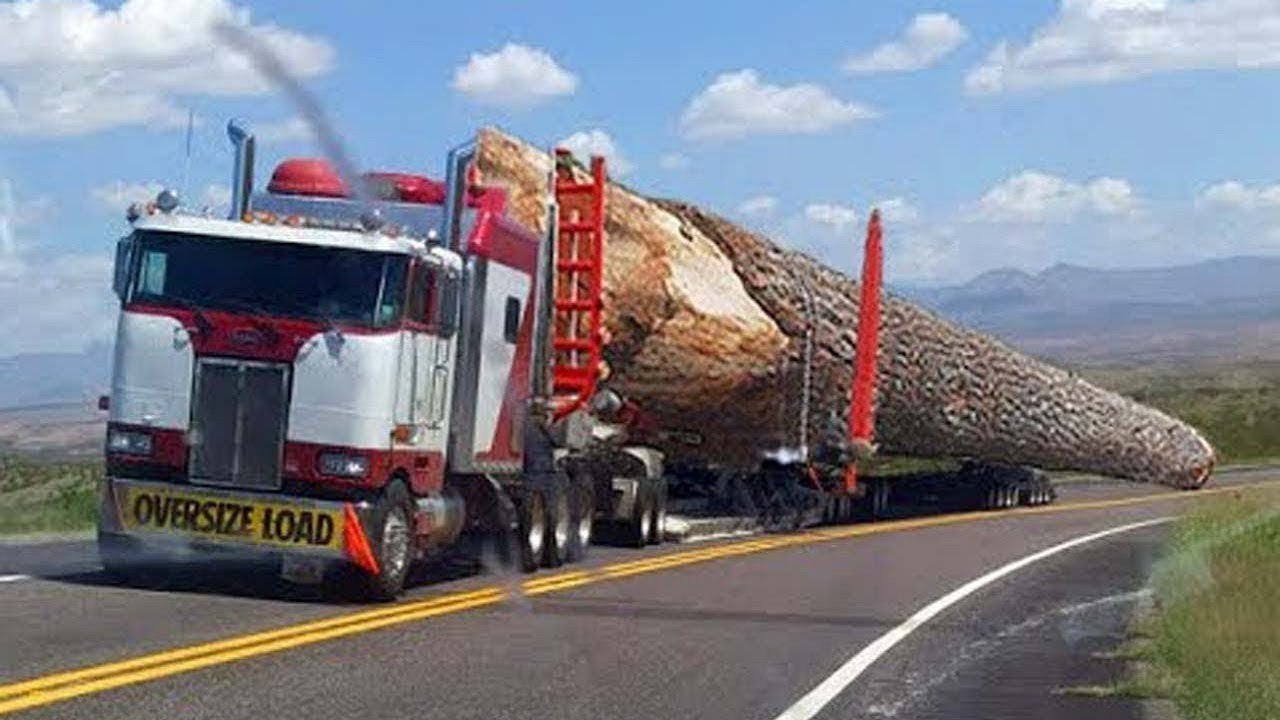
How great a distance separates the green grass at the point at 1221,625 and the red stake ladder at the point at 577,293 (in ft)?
19.4

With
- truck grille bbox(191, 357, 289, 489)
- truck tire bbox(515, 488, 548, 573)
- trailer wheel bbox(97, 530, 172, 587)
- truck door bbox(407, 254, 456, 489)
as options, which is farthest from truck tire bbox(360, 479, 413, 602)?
truck tire bbox(515, 488, 548, 573)

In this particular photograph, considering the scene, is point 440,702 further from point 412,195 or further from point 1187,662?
point 412,195

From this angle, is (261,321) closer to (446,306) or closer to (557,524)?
(446,306)

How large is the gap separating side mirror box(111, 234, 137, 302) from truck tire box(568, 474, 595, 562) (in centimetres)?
641

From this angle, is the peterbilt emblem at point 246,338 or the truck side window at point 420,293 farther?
the truck side window at point 420,293

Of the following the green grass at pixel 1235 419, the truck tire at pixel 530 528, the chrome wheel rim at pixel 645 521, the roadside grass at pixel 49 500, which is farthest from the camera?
the green grass at pixel 1235 419

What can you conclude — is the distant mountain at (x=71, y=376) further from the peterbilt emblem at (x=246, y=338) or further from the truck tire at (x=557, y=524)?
the truck tire at (x=557, y=524)

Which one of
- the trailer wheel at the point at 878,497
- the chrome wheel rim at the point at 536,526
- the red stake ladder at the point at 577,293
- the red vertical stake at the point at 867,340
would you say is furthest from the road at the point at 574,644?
the trailer wheel at the point at 878,497

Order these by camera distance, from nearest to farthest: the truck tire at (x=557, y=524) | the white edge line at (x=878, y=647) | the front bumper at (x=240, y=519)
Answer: the white edge line at (x=878, y=647) → the front bumper at (x=240, y=519) → the truck tire at (x=557, y=524)

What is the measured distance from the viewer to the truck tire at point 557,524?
20.1 metres

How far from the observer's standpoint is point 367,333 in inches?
603

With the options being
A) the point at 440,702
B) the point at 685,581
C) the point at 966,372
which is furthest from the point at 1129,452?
the point at 440,702

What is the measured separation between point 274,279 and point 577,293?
5544 millimetres

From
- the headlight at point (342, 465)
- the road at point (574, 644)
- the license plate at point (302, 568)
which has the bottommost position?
the road at point (574, 644)
